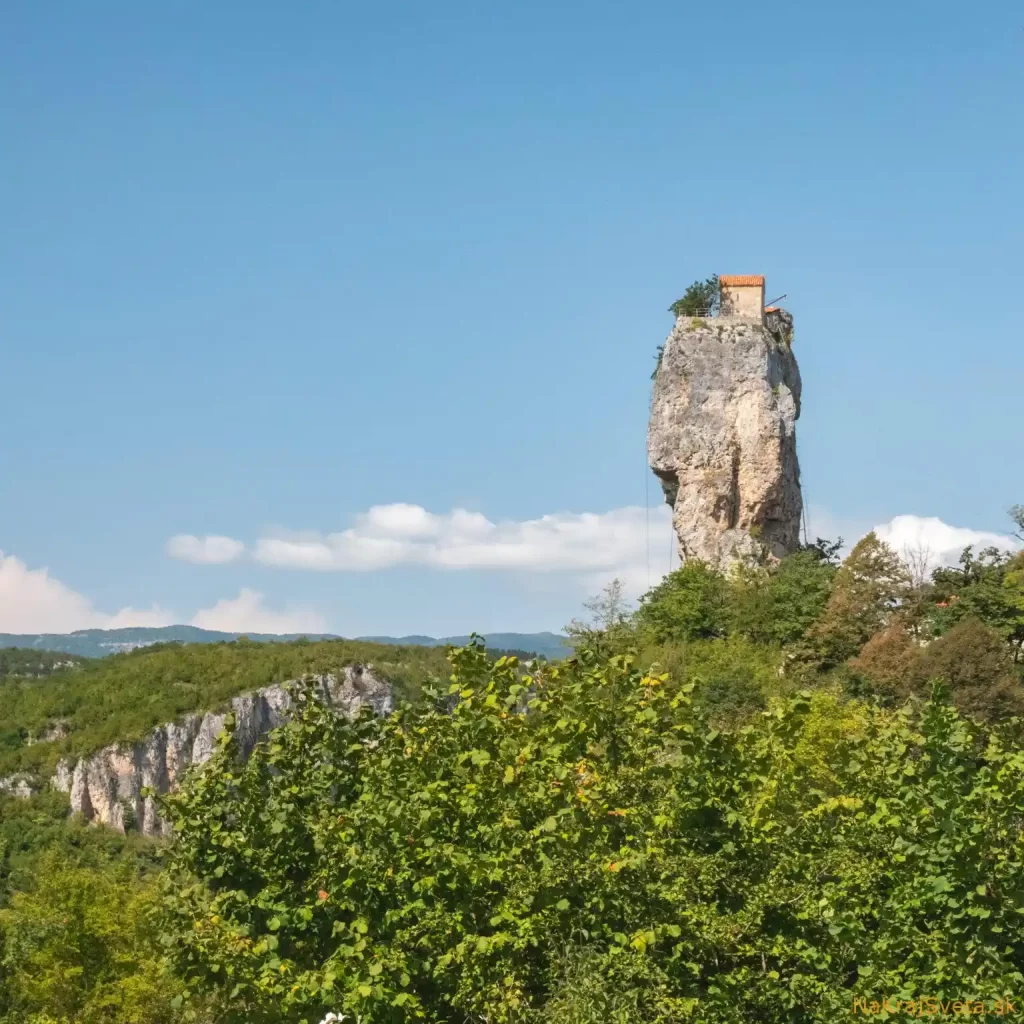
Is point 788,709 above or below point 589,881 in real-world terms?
above

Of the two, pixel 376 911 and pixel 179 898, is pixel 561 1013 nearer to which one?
pixel 376 911

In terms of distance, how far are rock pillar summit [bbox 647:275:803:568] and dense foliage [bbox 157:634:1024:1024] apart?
35.5 meters

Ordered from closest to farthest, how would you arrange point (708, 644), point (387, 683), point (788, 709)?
point (788, 709), point (708, 644), point (387, 683)

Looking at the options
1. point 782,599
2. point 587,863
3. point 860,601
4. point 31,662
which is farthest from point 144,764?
point 31,662

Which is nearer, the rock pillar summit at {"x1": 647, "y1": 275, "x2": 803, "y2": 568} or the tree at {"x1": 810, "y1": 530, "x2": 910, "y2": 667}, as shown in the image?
the tree at {"x1": 810, "y1": 530, "x2": 910, "y2": 667}

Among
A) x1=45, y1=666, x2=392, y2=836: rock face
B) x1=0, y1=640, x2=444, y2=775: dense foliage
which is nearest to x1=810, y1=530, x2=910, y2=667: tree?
x1=45, y1=666, x2=392, y2=836: rock face

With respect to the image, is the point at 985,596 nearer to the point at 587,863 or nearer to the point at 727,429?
the point at 727,429

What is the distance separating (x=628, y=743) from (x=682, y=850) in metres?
1.36

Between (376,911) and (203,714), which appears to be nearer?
(376,911)

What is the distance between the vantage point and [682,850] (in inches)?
452

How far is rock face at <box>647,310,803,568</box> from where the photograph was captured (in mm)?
48344

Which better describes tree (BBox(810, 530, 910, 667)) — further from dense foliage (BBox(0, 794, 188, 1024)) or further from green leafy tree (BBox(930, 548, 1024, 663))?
dense foliage (BBox(0, 794, 188, 1024))

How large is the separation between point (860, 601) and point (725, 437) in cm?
1139

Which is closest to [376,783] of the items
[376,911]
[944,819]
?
[376,911]
